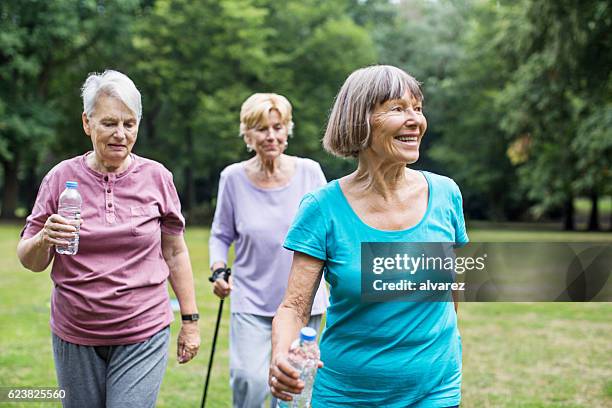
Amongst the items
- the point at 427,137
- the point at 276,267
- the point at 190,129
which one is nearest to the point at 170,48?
the point at 190,129

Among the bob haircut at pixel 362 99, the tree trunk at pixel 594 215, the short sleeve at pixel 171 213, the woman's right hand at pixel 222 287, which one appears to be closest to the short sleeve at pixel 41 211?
the short sleeve at pixel 171 213

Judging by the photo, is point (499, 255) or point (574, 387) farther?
point (574, 387)

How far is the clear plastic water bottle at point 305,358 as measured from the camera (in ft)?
7.31

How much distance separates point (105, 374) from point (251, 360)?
1284 mm

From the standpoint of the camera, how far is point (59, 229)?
2867 mm

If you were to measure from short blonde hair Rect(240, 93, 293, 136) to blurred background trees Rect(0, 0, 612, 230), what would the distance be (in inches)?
785

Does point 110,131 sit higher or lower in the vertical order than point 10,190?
higher

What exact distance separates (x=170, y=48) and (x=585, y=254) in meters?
29.9

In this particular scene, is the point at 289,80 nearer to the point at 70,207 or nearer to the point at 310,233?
the point at 70,207

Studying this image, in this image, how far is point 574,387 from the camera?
6.85 metres

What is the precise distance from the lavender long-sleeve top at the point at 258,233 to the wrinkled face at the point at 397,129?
1.85m

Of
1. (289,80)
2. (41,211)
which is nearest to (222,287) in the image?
(41,211)

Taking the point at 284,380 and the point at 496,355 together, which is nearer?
the point at 284,380

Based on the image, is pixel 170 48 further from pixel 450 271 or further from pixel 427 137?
pixel 450 271
